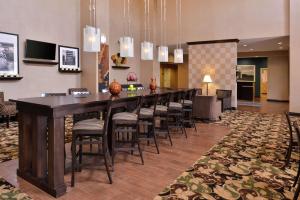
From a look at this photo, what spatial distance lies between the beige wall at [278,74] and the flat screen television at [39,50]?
11.1 meters

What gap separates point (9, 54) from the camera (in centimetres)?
589

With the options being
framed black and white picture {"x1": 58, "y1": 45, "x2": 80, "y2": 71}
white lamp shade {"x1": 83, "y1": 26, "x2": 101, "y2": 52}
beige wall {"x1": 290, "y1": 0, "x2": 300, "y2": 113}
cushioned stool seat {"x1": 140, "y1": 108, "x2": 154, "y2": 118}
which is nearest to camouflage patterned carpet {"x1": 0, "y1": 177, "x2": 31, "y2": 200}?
cushioned stool seat {"x1": 140, "y1": 108, "x2": 154, "y2": 118}

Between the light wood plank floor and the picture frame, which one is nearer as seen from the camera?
the light wood plank floor

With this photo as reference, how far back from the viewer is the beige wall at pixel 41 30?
19.5 feet

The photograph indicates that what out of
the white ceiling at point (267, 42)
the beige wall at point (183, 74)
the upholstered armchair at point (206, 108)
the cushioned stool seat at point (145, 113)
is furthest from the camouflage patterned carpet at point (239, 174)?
the beige wall at point (183, 74)

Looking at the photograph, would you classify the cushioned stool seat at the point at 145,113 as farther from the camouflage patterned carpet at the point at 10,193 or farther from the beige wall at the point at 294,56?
the beige wall at the point at 294,56

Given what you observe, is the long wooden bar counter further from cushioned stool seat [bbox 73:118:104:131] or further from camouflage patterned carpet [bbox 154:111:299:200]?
camouflage patterned carpet [bbox 154:111:299:200]

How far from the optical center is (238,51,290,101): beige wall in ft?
42.0

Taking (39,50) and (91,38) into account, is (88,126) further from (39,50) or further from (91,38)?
(39,50)

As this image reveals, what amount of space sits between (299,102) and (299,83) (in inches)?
25.8

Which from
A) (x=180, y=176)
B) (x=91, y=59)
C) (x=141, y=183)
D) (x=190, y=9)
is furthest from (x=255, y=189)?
(x=190, y=9)

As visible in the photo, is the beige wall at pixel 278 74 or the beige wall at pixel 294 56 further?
the beige wall at pixel 278 74

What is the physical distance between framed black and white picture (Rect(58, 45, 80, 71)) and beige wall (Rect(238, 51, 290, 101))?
33.7 ft

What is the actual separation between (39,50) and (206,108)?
507 cm
